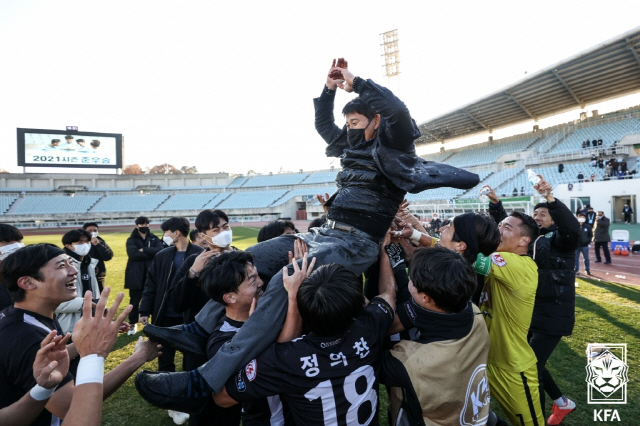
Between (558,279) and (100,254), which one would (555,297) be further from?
(100,254)

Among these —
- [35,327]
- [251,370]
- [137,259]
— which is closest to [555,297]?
[251,370]

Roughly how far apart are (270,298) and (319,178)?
179 feet

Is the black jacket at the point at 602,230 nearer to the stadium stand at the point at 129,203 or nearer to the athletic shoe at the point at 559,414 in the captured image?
the athletic shoe at the point at 559,414

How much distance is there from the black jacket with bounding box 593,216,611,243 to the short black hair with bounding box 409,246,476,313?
12657mm

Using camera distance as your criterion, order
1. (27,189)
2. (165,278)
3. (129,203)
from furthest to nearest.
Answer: (129,203) → (27,189) → (165,278)

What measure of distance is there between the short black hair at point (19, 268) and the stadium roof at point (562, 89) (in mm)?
31483

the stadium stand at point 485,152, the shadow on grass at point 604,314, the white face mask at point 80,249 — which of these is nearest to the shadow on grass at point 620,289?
the shadow on grass at point 604,314

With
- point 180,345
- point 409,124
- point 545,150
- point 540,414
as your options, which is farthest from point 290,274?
point 545,150

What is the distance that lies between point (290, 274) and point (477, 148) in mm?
43665

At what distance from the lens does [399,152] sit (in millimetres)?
2418

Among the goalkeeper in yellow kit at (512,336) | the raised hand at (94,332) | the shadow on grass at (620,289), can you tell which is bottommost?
the shadow on grass at (620,289)

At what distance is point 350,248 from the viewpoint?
239 centimetres

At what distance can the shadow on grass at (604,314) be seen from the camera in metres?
5.97

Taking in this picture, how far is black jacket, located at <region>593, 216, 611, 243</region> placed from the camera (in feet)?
37.4
